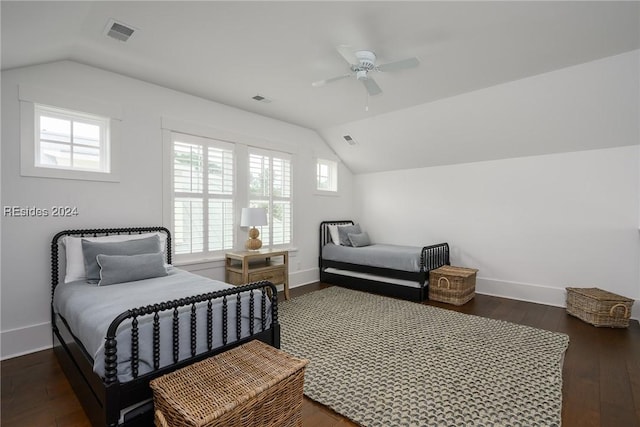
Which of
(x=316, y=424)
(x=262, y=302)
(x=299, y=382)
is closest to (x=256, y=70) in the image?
(x=262, y=302)

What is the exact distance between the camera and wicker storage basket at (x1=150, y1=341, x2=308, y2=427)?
135cm

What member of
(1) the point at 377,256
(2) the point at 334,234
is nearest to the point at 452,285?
(1) the point at 377,256

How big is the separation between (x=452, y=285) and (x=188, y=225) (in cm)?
356

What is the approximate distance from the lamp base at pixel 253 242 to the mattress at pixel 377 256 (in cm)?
149

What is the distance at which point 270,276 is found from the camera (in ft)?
13.4

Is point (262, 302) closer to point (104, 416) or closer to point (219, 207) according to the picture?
point (104, 416)

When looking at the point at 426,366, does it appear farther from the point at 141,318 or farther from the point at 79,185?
the point at 79,185

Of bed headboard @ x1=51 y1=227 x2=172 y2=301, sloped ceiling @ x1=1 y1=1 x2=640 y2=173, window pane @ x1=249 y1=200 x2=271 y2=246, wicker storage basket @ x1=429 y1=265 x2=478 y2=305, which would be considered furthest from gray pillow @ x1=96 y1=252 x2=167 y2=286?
wicker storage basket @ x1=429 y1=265 x2=478 y2=305

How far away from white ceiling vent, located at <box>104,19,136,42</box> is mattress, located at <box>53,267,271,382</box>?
81.2 inches

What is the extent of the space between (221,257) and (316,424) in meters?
2.67

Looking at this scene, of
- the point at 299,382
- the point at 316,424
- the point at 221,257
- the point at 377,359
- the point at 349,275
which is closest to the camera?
the point at 299,382

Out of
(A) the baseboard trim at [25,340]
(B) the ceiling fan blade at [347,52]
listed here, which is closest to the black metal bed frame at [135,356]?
(A) the baseboard trim at [25,340]

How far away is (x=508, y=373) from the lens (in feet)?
7.75

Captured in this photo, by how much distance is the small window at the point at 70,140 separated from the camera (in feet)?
9.39
